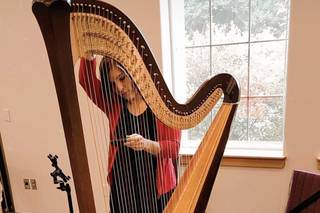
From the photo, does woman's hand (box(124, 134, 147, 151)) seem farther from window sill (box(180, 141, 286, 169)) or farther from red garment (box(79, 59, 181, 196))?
window sill (box(180, 141, 286, 169))

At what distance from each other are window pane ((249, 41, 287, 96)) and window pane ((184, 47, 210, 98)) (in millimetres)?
299

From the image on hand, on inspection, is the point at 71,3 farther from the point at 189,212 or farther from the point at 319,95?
the point at 319,95

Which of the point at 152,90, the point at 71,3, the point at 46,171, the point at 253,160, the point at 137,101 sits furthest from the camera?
the point at 46,171

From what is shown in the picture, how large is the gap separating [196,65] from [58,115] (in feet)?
3.58

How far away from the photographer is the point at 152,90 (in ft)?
2.48

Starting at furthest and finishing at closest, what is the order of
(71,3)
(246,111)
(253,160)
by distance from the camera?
(246,111)
(253,160)
(71,3)

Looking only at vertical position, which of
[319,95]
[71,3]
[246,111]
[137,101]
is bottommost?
[246,111]

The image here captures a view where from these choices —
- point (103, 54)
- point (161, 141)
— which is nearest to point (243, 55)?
point (161, 141)

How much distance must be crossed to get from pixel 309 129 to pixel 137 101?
1139 millimetres

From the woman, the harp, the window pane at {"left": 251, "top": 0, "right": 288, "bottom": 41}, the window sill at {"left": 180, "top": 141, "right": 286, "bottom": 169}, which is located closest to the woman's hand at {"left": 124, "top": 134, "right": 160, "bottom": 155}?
the woman

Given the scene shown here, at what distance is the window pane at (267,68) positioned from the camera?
169 cm

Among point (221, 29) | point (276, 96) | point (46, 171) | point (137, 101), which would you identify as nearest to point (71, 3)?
point (137, 101)

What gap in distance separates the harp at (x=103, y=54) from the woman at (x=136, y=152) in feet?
0.26

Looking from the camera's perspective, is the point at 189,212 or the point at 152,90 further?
the point at 189,212
